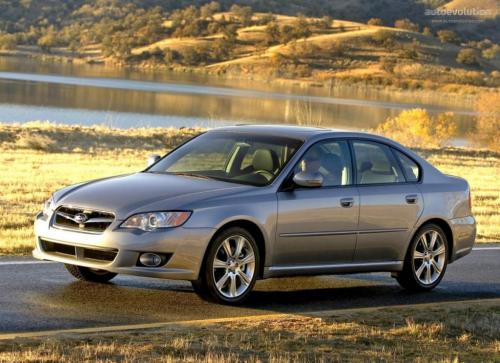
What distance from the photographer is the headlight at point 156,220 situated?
890cm

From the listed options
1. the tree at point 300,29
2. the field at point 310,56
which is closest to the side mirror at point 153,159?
the field at point 310,56

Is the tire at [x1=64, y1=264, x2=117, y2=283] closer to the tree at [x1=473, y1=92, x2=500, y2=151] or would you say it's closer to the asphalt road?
the asphalt road

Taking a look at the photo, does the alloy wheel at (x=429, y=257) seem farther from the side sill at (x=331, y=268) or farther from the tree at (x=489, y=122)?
the tree at (x=489, y=122)

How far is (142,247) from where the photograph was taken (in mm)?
8852

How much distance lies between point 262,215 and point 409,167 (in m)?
2.22

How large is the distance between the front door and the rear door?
0.42 feet

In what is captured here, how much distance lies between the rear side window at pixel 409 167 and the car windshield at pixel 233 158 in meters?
1.35

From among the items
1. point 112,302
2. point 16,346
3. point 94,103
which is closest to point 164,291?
→ point 112,302

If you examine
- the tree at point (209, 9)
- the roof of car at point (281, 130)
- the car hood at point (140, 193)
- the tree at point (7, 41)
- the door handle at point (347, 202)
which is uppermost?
the tree at point (209, 9)

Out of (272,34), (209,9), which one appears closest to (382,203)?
(272,34)

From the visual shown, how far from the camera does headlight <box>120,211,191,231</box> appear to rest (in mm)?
8898

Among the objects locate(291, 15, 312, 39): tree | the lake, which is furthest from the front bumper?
locate(291, 15, 312, 39): tree

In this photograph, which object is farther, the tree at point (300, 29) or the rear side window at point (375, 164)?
the tree at point (300, 29)

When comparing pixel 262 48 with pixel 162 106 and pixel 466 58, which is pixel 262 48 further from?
pixel 162 106
